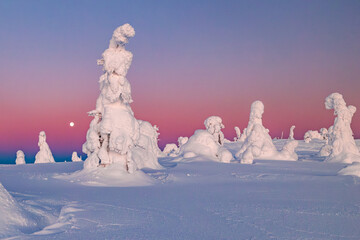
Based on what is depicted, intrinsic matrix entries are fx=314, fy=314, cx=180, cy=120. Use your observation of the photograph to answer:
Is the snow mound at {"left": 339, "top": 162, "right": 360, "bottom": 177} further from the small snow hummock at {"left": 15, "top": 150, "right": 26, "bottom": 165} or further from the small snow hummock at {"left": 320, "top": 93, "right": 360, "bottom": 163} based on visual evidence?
the small snow hummock at {"left": 15, "top": 150, "right": 26, "bottom": 165}

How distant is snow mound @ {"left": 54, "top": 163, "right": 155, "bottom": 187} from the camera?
37.1 feet

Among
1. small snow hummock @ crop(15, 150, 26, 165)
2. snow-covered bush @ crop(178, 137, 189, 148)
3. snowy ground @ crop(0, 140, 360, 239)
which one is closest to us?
snowy ground @ crop(0, 140, 360, 239)

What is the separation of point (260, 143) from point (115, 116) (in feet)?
60.7

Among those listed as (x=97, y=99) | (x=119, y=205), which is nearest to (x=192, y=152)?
(x=97, y=99)

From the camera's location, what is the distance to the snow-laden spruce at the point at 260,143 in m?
27.4

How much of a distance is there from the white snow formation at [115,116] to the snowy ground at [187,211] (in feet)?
6.37

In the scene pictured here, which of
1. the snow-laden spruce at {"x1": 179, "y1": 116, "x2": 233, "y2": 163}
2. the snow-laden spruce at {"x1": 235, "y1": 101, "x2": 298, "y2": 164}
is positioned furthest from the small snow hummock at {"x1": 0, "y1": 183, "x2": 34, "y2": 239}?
the snow-laden spruce at {"x1": 235, "y1": 101, "x2": 298, "y2": 164}

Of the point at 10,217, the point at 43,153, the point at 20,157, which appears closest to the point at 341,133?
the point at 10,217

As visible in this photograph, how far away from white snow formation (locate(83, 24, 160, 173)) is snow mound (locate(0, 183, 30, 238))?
6.86 metres

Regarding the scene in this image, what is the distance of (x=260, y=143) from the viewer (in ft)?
92.3

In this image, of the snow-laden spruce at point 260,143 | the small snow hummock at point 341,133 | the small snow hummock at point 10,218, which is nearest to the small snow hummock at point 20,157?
the snow-laden spruce at point 260,143

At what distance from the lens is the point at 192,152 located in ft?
80.6

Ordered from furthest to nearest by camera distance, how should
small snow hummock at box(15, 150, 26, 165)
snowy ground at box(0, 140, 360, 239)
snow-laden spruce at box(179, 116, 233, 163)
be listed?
small snow hummock at box(15, 150, 26, 165), snow-laden spruce at box(179, 116, 233, 163), snowy ground at box(0, 140, 360, 239)

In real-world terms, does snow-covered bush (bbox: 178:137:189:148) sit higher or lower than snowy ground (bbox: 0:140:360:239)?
higher
